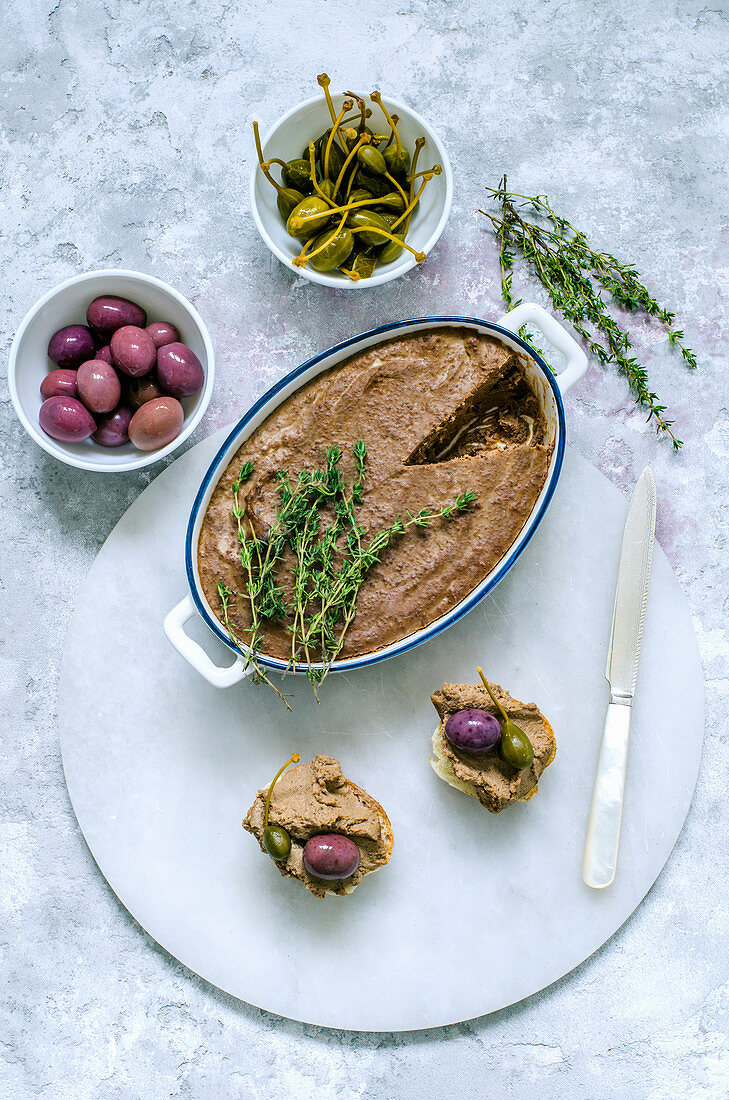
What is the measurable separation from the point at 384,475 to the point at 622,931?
1.61 meters

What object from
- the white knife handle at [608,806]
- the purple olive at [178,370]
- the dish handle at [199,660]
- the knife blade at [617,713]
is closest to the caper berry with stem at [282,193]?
the purple olive at [178,370]

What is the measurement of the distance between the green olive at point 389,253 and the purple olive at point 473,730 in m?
1.34

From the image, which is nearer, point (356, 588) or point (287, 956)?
point (356, 588)

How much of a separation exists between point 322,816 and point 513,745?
572 mm

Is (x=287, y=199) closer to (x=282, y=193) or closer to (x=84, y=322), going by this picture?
(x=282, y=193)

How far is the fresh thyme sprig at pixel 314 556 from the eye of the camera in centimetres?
228

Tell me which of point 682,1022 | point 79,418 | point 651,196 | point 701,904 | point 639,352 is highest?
point 651,196

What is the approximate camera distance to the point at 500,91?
2.69 metres

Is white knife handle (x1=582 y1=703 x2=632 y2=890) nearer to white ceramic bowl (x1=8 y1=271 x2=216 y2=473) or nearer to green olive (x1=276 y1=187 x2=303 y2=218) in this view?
white ceramic bowl (x1=8 y1=271 x2=216 y2=473)

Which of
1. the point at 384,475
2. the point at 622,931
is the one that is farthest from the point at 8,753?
the point at 622,931

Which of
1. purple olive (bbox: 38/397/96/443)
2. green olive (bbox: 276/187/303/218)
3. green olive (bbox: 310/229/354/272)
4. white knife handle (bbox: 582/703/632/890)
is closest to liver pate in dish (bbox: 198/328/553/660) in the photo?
green olive (bbox: 310/229/354/272)

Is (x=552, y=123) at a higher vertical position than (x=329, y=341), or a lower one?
higher

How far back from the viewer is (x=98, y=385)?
2.38m

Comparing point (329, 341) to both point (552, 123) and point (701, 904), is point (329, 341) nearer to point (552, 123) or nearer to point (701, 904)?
point (552, 123)
